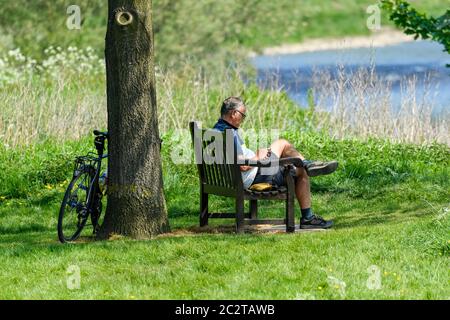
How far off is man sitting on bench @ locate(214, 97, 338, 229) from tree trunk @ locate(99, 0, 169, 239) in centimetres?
65

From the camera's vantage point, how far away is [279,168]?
9.09 metres

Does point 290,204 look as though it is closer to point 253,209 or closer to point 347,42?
point 253,209

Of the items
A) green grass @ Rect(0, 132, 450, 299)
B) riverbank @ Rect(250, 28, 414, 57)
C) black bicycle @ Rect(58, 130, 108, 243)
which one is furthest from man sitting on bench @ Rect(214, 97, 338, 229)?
riverbank @ Rect(250, 28, 414, 57)

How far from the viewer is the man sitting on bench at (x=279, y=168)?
9.03 meters

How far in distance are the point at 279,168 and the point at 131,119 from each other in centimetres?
135

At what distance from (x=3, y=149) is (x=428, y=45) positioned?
35.4m

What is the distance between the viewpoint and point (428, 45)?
152 feet

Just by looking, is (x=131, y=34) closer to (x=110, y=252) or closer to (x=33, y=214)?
(x=110, y=252)

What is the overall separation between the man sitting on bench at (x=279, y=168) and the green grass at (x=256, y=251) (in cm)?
42

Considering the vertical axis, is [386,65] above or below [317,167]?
above

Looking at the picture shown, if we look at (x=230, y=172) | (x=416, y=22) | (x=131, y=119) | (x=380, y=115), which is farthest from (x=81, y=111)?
(x=230, y=172)

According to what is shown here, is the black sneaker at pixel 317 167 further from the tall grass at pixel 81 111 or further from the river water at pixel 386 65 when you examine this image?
the river water at pixel 386 65

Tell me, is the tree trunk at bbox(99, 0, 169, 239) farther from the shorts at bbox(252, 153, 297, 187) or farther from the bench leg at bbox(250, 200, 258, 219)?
the bench leg at bbox(250, 200, 258, 219)

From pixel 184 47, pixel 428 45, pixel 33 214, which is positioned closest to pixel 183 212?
pixel 33 214
